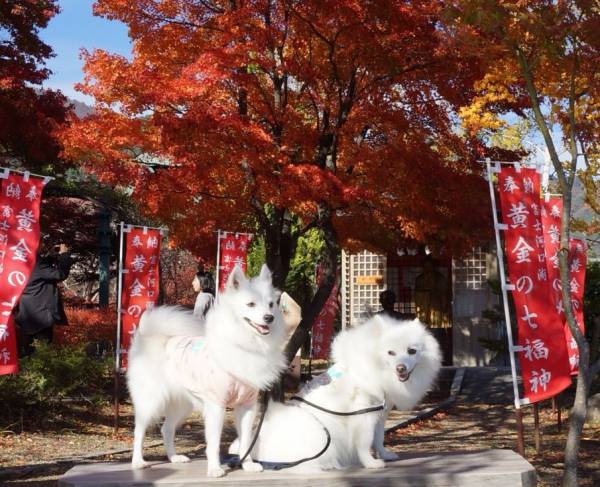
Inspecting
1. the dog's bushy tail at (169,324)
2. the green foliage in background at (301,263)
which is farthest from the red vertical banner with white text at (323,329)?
the dog's bushy tail at (169,324)

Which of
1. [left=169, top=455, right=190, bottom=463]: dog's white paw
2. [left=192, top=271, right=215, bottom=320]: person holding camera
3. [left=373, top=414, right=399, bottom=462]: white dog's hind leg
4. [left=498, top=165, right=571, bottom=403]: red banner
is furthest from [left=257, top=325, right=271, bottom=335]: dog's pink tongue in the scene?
[left=192, top=271, right=215, bottom=320]: person holding camera

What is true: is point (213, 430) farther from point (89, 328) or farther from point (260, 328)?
point (89, 328)

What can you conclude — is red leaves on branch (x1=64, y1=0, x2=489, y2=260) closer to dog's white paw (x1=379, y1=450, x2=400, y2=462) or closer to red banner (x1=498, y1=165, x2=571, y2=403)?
red banner (x1=498, y1=165, x2=571, y2=403)

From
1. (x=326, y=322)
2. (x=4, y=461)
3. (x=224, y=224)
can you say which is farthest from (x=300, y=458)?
(x=326, y=322)

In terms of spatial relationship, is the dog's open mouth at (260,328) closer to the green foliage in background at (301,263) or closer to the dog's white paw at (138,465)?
the dog's white paw at (138,465)

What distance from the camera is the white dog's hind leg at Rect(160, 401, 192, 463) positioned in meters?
4.56

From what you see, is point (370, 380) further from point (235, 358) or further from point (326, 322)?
point (326, 322)

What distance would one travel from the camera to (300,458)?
14.2 feet

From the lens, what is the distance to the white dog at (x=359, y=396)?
14.0ft

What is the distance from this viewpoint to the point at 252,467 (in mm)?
4227

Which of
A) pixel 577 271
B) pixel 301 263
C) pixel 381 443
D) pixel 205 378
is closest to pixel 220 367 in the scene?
pixel 205 378

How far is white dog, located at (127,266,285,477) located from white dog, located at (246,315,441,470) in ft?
0.83

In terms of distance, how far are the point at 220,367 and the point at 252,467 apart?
1.96 feet

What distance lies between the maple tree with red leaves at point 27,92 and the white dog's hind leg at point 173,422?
361 inches
